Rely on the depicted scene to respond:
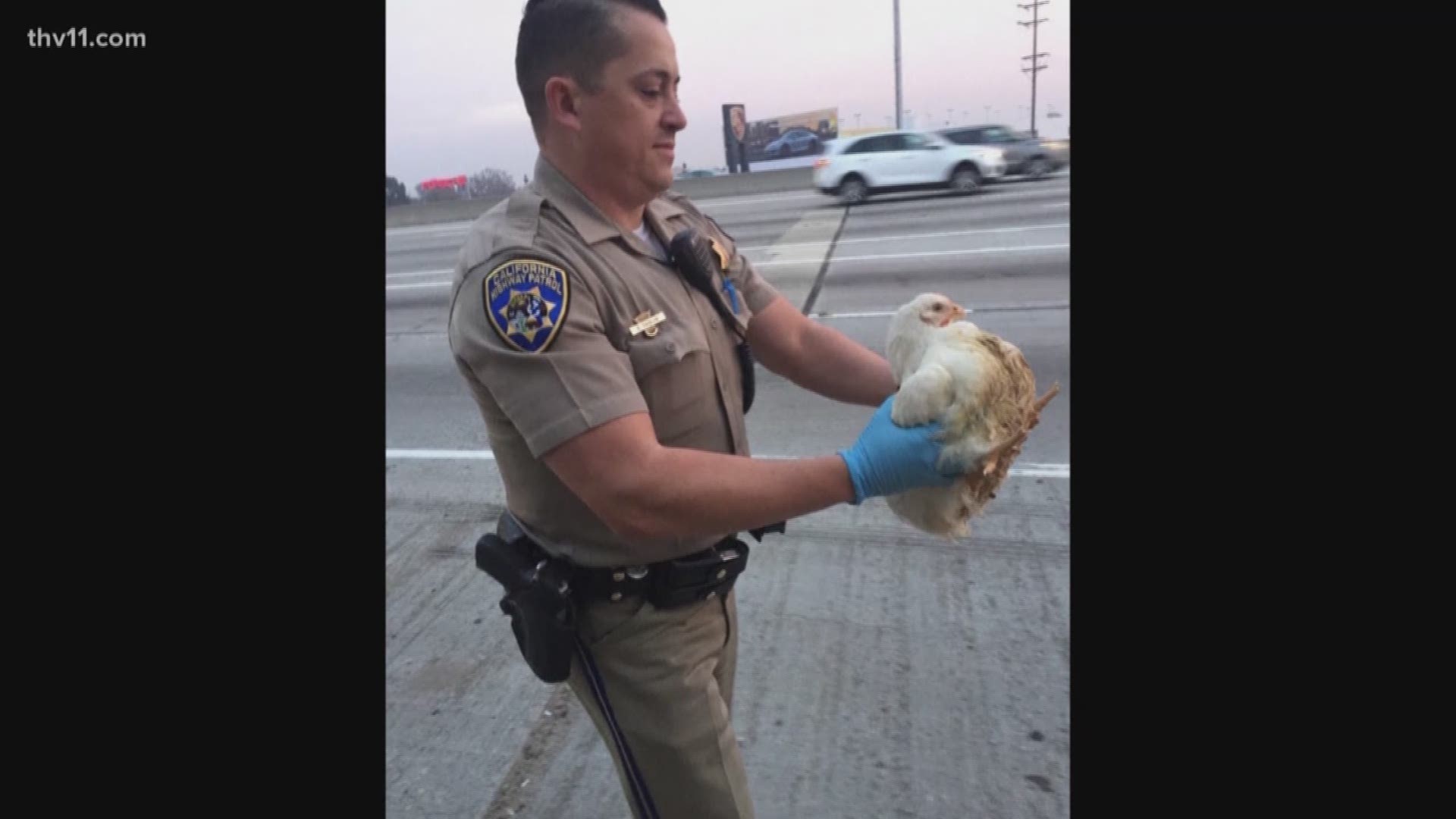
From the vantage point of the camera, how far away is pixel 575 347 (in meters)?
Answer: 1.48

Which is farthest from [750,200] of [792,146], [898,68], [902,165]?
[792,146]

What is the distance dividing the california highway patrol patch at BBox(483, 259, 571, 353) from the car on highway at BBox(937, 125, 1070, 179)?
17.6m

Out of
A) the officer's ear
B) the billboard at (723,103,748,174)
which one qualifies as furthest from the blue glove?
the billboard at (723,103,748,174)

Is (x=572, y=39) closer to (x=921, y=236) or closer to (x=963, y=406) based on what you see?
(x=963, y=406)

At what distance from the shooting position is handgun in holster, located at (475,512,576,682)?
5.78 ft

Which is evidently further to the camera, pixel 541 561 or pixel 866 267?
pixel 866 267

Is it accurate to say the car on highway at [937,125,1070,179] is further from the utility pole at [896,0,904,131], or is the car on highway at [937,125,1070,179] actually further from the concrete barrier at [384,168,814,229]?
the utility pole at [896,0,904,131]

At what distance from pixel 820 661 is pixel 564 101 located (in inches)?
91.7

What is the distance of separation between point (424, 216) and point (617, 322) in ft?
82.5

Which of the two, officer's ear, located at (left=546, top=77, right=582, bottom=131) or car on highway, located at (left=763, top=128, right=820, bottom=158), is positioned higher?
car on highway, located at (left=763, top=128, right=820, bottom=158)

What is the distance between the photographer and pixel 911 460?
1.49 m

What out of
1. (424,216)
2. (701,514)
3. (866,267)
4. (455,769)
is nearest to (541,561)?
(701,514)

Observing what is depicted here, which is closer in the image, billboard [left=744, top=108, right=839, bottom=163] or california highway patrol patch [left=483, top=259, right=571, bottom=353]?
california highway patrol patch [left=483, top=259, right=571, bottom=353]
